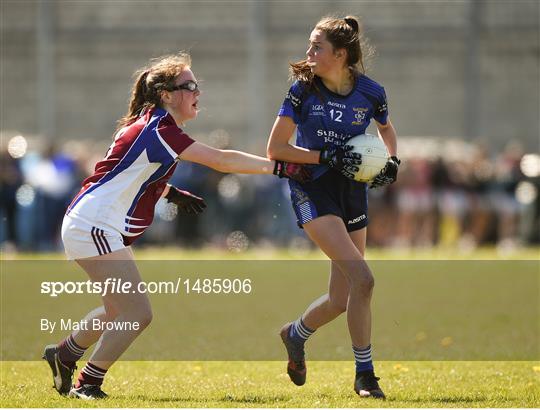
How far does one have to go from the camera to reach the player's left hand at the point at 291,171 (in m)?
6.38

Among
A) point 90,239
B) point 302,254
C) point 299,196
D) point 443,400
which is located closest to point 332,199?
point 299,196

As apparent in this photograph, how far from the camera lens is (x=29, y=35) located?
27.1 m

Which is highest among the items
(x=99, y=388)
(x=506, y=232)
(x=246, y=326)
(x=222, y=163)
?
(x=222, y=163)

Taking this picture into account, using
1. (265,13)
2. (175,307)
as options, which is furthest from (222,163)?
(265,13)

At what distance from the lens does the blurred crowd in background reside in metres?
19.1

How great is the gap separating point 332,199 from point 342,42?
957 millimetres

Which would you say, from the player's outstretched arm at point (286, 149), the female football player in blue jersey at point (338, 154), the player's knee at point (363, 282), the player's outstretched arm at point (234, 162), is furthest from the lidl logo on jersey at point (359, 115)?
the player's knee at point (363, 282)

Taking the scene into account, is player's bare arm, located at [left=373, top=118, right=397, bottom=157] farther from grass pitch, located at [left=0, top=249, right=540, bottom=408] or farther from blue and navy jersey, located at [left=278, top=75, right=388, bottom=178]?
grass pitch, located at [left=0, top=249, right=540, bottom=408]

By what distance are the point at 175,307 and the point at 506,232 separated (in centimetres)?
935

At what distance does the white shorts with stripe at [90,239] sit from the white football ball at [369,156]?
1478 mm

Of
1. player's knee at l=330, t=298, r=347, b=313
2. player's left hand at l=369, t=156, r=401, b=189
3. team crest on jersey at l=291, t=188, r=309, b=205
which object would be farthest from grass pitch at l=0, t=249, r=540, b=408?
player's left hand at l=369, t=156, r=401, b=189

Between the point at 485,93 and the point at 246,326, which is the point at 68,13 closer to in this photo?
the point at 485,93

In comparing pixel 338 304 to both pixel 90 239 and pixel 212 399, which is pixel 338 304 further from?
pixel 90 239

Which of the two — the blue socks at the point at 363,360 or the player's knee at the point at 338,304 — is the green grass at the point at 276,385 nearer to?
the blue socks at the point at 363,360
